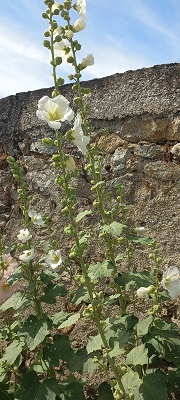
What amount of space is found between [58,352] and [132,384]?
0.34 metres

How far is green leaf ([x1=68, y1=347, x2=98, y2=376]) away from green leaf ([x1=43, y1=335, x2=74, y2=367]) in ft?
0.11

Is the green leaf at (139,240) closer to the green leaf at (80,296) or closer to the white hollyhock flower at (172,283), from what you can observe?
the white hollyhock flower at (172,283)

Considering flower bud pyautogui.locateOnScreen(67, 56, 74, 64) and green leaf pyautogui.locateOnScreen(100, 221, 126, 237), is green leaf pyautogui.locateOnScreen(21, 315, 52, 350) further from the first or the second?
flower bud pyautogui.locateOnScreen(67, 56, 74, 64)

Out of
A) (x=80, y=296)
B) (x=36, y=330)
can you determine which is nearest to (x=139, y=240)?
(x=80, y=296)

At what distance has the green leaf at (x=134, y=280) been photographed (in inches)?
78.3

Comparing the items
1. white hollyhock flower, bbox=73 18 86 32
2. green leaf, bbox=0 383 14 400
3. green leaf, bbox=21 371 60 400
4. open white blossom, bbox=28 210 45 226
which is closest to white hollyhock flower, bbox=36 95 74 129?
white hollyhock flower, bbox=73 18 86 32

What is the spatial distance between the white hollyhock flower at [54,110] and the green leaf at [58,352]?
932mm

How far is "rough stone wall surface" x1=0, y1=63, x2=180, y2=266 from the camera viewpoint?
2607mm

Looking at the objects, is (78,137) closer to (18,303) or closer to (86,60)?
(86,60)

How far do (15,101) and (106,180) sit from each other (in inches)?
34.7

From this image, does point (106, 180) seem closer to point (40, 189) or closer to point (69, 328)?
point (40, 189)

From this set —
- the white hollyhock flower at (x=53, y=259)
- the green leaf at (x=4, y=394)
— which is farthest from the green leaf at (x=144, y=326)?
the green leaf at (x=4, y=394)

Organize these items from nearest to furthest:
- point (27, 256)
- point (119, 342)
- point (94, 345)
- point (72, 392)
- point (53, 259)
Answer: point (119, 342), point (94, 345), point (72, 392), point (27, 256), point (53, 259)

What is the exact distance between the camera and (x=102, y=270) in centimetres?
202
